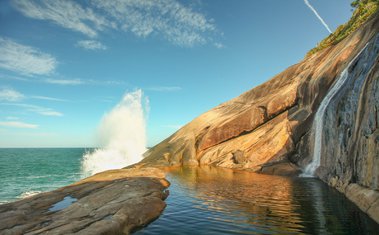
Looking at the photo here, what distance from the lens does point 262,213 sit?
51.0 feet

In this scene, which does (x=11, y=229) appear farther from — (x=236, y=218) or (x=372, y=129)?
(x=372, y=129)

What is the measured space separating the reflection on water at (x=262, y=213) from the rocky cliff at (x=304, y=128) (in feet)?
5.35

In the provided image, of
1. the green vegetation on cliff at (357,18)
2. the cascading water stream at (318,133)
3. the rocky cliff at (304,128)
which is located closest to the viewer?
the rocky cliff at (304,128)

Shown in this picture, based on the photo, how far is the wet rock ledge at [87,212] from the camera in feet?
41.7

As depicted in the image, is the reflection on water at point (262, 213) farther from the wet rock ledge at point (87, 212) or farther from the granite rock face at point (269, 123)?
the granite rock face at point (269, 123)

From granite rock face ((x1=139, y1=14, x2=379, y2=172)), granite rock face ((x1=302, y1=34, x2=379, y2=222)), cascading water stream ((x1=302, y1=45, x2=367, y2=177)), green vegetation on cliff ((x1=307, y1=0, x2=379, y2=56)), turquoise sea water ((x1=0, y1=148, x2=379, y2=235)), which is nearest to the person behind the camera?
turquoise sea water ((x1=0, y1=148, x2=379, y2=235))

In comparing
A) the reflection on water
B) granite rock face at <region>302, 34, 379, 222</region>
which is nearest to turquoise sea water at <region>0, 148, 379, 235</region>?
the reflection on water

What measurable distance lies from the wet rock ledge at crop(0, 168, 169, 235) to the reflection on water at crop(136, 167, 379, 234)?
43.8 inches

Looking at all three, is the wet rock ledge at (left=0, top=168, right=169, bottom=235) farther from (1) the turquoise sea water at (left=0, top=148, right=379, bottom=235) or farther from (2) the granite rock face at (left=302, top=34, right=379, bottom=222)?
(2) the granite rock face at (left=302, top=34, right=379, bottom=222)

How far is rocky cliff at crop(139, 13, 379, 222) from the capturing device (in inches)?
715

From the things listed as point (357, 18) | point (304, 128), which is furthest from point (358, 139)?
point (357, 18)

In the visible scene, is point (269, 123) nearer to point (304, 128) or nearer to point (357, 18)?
point (304, 128)

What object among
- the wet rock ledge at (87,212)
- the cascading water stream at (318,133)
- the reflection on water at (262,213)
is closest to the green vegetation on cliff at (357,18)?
the cascading water stream at (318,133)

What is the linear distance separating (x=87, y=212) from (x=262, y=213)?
32.9 feet
